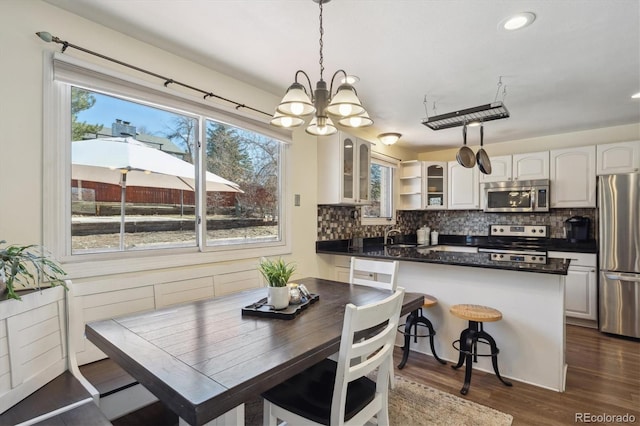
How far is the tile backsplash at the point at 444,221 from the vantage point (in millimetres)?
3705

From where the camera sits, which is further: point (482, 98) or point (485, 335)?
point (482, 98)

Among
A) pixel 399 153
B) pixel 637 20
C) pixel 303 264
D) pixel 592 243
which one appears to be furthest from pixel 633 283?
pixel 303 264

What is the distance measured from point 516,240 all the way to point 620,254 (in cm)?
126

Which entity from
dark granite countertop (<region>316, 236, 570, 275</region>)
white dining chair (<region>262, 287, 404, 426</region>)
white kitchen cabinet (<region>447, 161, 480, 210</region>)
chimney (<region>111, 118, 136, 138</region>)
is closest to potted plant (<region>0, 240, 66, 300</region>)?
chimney (<region>111, 118, 136, 138</region>)

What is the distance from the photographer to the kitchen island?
2.28 meters

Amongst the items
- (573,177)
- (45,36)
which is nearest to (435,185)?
(573,177)

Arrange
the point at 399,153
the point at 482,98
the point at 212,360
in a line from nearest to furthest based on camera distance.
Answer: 1. the point at 212,360
2. the point at 482,98
3. the point at 399,153

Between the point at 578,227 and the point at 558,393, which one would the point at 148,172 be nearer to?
the point at 558,393

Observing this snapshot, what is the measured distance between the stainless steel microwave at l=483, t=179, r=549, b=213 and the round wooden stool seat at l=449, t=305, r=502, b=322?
2463 millimetres

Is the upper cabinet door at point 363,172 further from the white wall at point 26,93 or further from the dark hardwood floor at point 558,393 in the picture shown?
the white wall at point 26,93

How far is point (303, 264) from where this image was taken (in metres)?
3.30

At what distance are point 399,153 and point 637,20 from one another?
325 cm

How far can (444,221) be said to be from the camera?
537 centimetres

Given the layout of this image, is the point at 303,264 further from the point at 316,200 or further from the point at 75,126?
the point at 75,126
